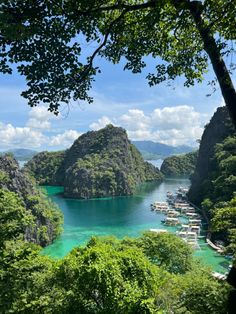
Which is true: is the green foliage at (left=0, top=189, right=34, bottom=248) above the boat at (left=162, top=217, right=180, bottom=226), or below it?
above

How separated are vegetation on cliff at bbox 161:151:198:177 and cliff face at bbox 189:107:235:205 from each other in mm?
63472

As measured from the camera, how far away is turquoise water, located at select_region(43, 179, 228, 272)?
35.1 metres

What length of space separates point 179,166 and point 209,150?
70.3 meters

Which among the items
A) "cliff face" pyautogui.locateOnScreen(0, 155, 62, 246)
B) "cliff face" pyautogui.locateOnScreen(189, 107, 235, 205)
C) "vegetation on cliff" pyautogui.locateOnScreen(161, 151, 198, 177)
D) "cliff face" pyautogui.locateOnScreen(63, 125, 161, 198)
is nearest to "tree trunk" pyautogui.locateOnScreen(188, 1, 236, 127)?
"cliff face" pyautogui.locateOnScreen(0, 155, 62, 246)

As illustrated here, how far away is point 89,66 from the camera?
15.6 ft

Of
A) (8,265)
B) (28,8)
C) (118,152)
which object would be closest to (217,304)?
(8,265)

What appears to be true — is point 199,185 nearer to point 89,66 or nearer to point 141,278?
point 141,278

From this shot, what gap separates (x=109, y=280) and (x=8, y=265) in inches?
200

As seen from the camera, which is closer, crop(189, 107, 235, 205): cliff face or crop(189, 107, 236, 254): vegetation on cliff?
crop(189, 107, 236, 254): vegetation on cliff

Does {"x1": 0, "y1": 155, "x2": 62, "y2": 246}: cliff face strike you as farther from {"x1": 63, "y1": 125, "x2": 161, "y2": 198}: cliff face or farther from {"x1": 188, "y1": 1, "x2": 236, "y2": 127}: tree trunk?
{"x1": 63, "y1": 125, "x2": 161, "y2": 198}: cliff face

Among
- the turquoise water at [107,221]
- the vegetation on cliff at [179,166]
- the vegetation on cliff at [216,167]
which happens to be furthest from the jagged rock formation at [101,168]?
the vegetation on cliff at [216,167]

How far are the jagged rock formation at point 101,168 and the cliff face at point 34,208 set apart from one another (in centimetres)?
3821

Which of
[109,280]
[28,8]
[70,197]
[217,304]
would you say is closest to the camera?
[28,8]

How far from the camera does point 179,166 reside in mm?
137375
